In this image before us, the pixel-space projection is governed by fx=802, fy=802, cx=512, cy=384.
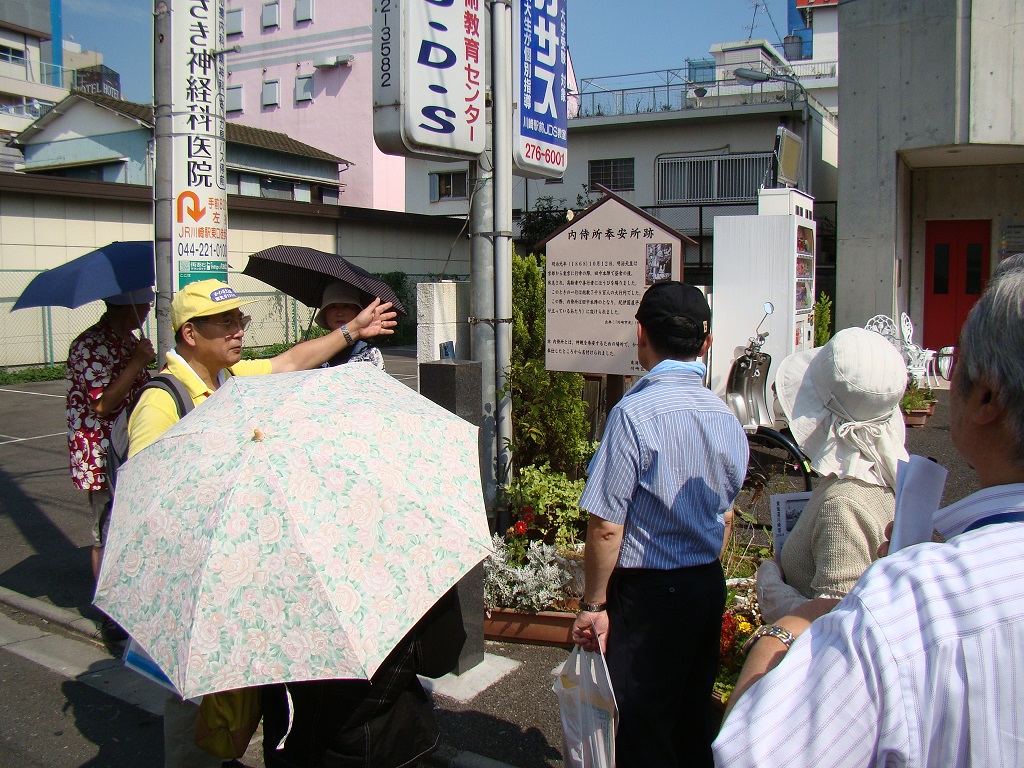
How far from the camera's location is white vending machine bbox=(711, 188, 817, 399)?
10000 mm

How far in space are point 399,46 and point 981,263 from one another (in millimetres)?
14321

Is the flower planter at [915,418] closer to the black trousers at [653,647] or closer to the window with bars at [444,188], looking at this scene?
the black trousers at [653,647]

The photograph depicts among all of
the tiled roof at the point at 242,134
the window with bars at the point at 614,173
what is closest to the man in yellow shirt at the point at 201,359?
the window with bars at the point at 614,173

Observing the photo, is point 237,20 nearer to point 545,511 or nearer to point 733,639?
point 545,511

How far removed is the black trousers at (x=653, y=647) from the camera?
258 cm

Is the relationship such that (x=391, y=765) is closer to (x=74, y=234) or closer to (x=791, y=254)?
(x=791, y=254)

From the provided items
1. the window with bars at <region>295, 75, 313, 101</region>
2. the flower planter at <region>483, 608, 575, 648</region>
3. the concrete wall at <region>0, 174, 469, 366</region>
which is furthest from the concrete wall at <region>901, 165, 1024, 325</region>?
the window with bars at <region>295, 75, 313, 101</region>

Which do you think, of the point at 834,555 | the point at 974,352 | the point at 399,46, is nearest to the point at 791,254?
the point at 399,46

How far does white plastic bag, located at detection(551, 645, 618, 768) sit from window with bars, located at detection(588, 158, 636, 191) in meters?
20.9

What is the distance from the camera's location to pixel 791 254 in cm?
1000

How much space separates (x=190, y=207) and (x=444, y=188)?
23.7 m

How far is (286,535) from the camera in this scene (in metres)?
1.84

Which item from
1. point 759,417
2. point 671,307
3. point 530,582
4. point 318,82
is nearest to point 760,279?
point 759,417

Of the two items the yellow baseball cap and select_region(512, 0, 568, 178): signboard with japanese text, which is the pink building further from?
the yellow baseball cap
